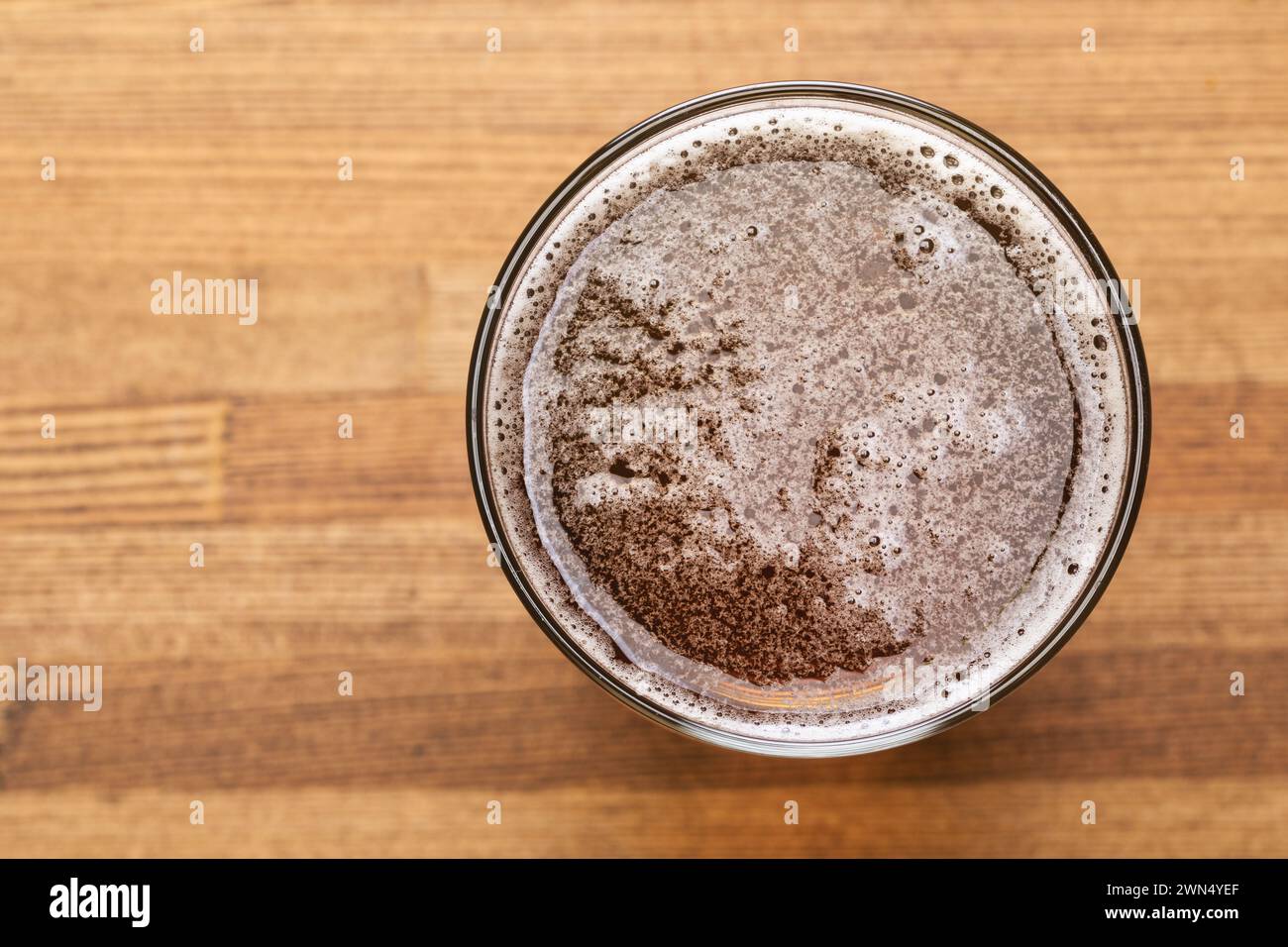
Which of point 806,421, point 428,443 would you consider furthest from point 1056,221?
point 428,443

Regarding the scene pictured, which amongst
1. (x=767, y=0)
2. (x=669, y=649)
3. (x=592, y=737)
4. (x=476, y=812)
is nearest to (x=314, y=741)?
(x=476, y=812)

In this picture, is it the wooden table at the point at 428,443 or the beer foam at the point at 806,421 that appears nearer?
the beer foam at the point at 806,421
